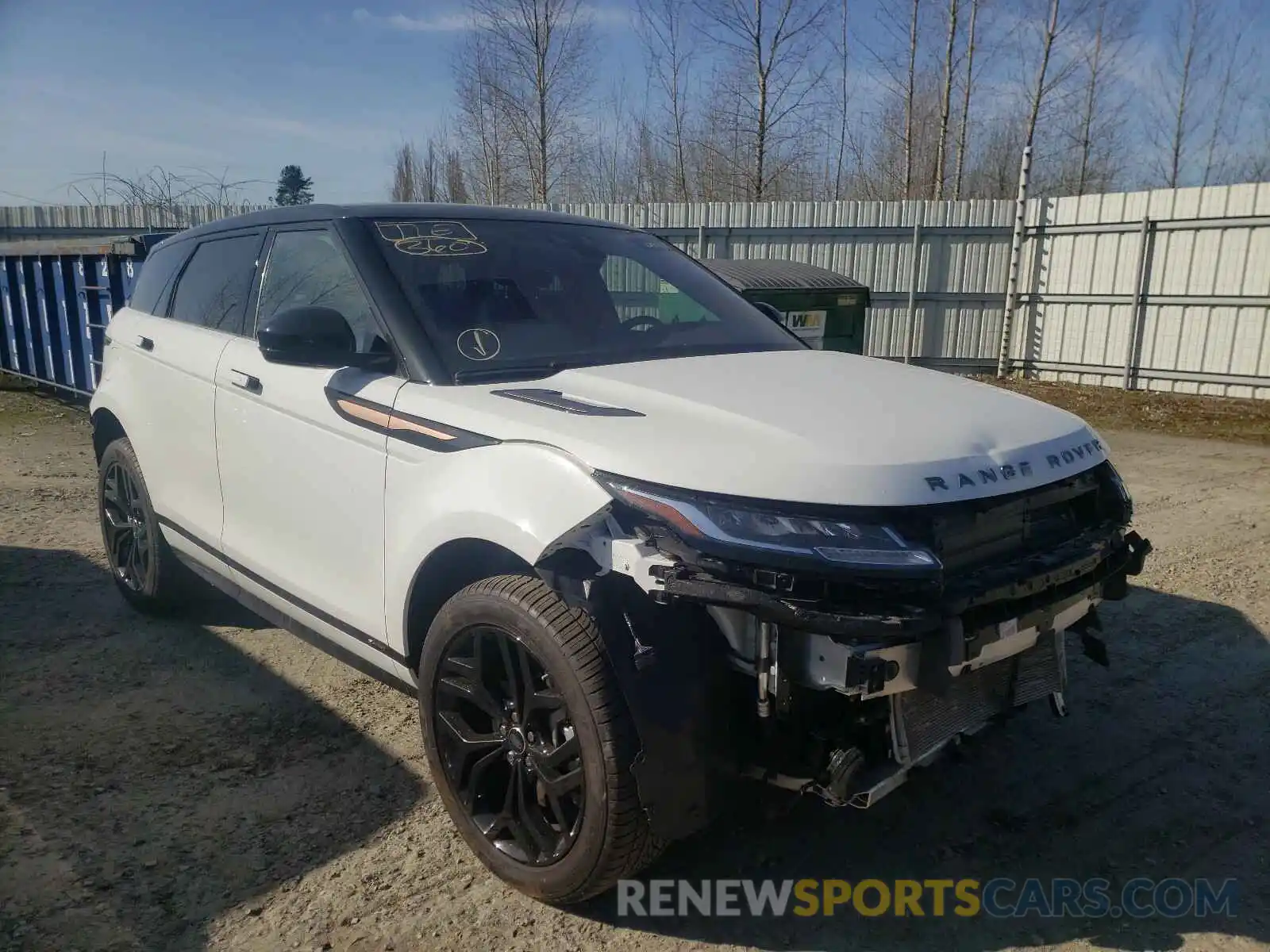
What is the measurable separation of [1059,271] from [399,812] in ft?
42.4

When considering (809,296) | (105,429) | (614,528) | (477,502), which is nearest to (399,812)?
(477,502)

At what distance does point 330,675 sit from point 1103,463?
302 cm

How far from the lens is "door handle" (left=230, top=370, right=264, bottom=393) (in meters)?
3.42

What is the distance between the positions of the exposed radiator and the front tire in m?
0.65

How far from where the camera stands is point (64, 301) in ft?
34.2

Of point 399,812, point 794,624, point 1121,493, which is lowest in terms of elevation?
point 399,812

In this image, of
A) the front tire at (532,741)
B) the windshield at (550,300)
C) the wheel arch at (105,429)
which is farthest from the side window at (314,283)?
the wheel arch at (105,429)

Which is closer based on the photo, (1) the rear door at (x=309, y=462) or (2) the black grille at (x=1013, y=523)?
(2) the black grille at (x=1013, y=523)

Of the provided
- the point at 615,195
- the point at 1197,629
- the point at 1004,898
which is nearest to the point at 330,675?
the point at 1004,898

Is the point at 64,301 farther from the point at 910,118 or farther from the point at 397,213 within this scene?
the point at 910,118

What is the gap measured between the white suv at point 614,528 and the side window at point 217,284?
0.19 metres

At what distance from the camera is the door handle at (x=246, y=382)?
11.2ft

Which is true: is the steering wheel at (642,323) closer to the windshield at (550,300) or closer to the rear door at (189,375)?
the windshield at (550,300)

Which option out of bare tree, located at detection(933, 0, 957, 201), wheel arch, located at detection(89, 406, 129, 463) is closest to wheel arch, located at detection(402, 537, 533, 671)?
wheel arch, located at detection(89, 406, 129, 463)
